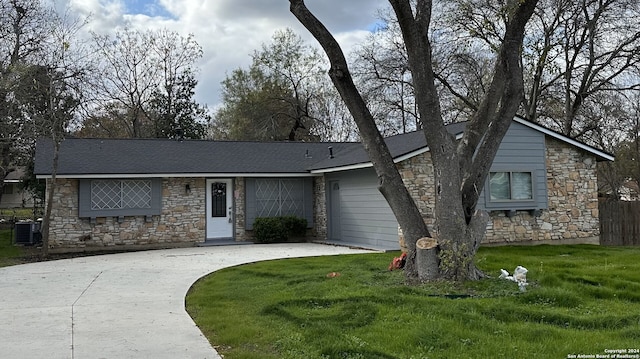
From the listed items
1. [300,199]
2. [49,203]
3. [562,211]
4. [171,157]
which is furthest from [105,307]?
[562,211]

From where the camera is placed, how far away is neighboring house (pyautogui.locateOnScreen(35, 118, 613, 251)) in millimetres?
13844

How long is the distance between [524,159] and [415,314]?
9385mm

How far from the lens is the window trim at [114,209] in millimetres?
14656

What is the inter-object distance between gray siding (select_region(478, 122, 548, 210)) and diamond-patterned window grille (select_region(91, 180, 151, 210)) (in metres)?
9.58

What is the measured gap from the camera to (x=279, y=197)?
1711 cm

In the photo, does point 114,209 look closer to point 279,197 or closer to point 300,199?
point 279,197

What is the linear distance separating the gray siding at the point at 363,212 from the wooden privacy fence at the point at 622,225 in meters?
7.40

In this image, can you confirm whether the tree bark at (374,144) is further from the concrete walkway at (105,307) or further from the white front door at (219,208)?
the white front door at (219,208)

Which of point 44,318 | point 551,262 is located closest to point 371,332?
point 44,318

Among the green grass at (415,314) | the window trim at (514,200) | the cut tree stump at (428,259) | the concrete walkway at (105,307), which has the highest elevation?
the window trim at (514,200)

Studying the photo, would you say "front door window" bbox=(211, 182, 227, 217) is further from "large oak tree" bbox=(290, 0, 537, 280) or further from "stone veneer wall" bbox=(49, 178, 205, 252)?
"large oak tree" bbox=(290, 0, 537, 280)

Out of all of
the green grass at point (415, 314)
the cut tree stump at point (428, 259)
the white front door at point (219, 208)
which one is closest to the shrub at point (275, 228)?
the white front door at point (219, 208)

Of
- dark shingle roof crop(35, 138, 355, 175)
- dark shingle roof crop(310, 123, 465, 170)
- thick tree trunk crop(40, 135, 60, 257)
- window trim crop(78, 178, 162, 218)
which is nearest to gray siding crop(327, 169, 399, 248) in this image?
dark shingle roof crop(310, 123, 465, 170)

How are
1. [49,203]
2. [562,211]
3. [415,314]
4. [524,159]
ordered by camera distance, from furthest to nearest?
[562,211], [524,159], [49,203], [415,314]
